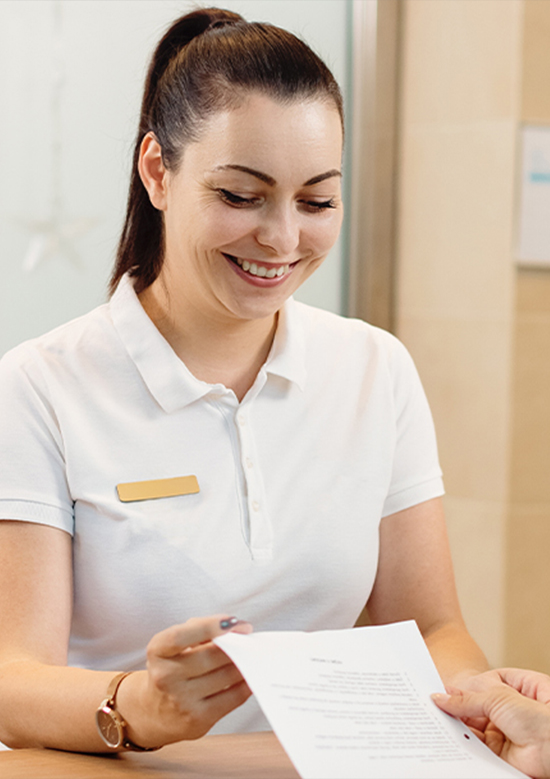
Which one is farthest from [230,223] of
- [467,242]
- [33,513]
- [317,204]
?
[467,242]

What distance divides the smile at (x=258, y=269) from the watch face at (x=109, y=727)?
1.91 ft

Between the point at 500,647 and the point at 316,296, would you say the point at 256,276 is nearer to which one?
the point at 316,296

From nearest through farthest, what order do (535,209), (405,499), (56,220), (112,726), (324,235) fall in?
(112,726) < (324,235) < (405,499) < (56,220) < (535,209)

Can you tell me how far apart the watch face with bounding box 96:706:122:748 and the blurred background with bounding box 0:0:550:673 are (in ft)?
4.23

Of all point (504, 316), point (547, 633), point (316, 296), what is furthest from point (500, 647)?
point (316, 296)

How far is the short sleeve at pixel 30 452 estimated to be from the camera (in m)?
1.19

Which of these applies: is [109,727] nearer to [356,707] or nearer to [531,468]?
[356,707]

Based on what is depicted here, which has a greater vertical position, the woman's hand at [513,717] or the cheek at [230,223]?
the cheek at [230,223]

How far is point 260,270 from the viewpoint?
127 centimetres

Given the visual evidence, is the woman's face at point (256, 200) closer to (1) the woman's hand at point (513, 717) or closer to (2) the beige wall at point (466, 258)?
(1) the woman's hand at point (513, 717)

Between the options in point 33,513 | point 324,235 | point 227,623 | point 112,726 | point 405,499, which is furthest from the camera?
point 405,499

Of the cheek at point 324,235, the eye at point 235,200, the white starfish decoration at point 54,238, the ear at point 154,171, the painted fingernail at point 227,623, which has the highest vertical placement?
the ear at point 154,171

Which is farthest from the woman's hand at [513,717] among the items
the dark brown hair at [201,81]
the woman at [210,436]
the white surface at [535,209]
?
the white surface at [535,209]

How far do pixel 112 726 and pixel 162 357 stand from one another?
527 millimetres
